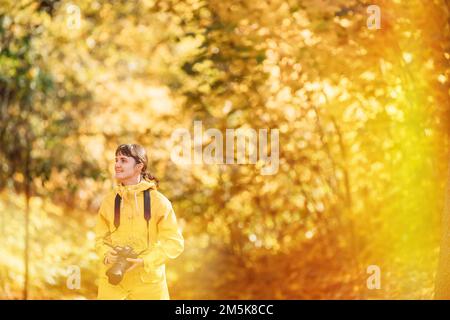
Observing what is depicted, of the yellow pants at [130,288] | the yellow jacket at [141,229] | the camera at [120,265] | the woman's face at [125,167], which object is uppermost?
the woman's face at [125,167]

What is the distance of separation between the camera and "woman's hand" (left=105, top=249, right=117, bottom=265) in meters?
0.02

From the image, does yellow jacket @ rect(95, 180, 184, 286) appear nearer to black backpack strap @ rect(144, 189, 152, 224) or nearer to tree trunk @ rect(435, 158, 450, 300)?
black backpack strap @ rect(144, 189, 152, 224)

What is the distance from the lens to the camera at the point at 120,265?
14.0 ft

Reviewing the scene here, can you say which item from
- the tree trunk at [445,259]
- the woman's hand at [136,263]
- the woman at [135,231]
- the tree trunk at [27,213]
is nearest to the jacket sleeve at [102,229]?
the woman at [135,231]

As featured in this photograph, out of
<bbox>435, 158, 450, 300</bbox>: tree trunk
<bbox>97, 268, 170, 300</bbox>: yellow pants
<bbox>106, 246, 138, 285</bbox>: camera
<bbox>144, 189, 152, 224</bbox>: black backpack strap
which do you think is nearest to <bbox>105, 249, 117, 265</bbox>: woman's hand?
<bbox>106, 246, 138, 285</bbox>: camera

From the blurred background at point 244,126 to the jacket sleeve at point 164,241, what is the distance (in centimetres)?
172

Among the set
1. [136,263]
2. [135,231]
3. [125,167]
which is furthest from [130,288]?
[125,167]

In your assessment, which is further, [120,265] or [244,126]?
[244,126]

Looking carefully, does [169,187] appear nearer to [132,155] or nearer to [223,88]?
[223,88]

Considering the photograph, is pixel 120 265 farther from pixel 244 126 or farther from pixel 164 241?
pixel 244 126

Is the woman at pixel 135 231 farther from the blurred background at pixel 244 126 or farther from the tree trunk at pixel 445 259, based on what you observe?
the blurred background at pixel 244 126

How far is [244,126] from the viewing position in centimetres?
833

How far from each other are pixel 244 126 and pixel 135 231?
4076 mm
